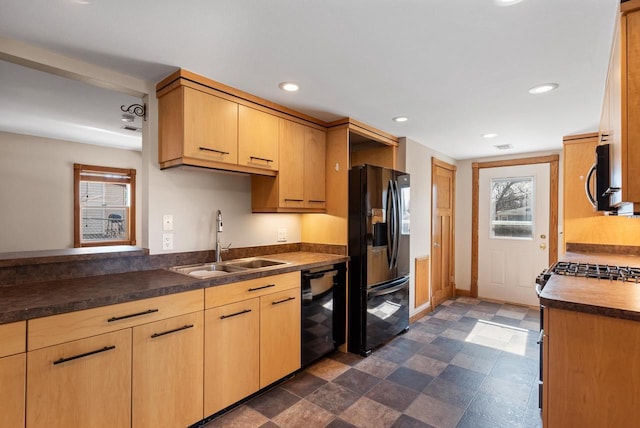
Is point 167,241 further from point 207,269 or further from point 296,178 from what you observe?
point 296,178

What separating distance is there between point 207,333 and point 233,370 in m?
0.35

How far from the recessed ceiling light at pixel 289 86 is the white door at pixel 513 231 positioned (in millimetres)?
3751

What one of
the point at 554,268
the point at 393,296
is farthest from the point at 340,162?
the point at 554,268

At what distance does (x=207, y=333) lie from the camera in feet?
6.37

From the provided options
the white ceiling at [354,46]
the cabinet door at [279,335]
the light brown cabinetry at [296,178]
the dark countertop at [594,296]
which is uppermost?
the white ceiling at [354,46]

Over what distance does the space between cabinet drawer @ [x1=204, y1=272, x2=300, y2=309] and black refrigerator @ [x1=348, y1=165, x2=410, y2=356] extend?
2.49 feet

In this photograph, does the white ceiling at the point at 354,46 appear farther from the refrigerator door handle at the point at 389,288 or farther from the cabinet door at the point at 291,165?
the refrigerator door handle at the point at 389,288

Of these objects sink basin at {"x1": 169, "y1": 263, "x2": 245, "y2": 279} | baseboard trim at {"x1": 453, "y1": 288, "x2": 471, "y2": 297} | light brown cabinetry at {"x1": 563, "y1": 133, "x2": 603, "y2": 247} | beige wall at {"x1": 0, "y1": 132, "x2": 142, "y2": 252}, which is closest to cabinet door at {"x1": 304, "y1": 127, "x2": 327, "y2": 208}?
sink basin at {"x1": 169, "y1": 263, "x2": 245, "y2": 279}

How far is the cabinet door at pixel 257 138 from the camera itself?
2434mm

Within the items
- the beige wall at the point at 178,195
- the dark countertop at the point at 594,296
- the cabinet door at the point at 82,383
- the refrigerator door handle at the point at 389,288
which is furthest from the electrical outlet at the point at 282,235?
the dark countertop at the point at 594,296

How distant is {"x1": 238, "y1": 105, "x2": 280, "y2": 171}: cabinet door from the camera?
2434 mm

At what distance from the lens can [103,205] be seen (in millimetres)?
4598

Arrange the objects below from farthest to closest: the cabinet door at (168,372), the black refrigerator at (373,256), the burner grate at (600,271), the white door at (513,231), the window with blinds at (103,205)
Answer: the white door at (513,231)
the window with blinds at (103,205)
the black refrigerator at (373,256)
the burner grate at (600,271)
the cabinet door at (168,372)

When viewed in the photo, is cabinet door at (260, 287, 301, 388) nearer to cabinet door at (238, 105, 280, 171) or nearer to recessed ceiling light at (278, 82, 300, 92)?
cabinet door at (238, 105, 280, 171)
